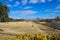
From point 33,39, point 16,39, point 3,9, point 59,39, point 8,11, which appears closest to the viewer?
point 16,39

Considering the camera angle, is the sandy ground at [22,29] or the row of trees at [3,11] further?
the row of trees at [3,11]

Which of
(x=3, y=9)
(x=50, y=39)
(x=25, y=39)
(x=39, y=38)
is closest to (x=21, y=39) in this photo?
(x=25, y=39)

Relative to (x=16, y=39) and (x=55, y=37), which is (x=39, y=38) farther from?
(x=55, y=37)

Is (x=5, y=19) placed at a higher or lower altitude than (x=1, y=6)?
lower

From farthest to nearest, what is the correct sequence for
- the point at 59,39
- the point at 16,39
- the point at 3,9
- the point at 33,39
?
the point at 3,9
the point at 59,39
the point at 33,39
the point at 16,39

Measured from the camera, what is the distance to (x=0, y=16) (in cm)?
7094

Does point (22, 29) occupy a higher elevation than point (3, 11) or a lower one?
lower

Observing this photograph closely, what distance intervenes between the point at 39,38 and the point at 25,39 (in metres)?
0.84

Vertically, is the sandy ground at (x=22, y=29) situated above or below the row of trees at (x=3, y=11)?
below

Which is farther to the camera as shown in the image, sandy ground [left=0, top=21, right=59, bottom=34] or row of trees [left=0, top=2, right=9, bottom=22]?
row of trees [left=0, top=2, right=9, bottom=22]

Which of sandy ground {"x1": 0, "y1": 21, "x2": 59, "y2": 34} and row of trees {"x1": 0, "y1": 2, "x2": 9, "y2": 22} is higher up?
row of trees {"x1": 0, "y1": 2, "x2": 9, "y2": 22}

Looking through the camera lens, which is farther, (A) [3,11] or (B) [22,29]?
(A) [3,11]

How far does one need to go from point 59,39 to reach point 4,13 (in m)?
58.9

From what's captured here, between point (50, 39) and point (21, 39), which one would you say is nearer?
point (21, 39)
